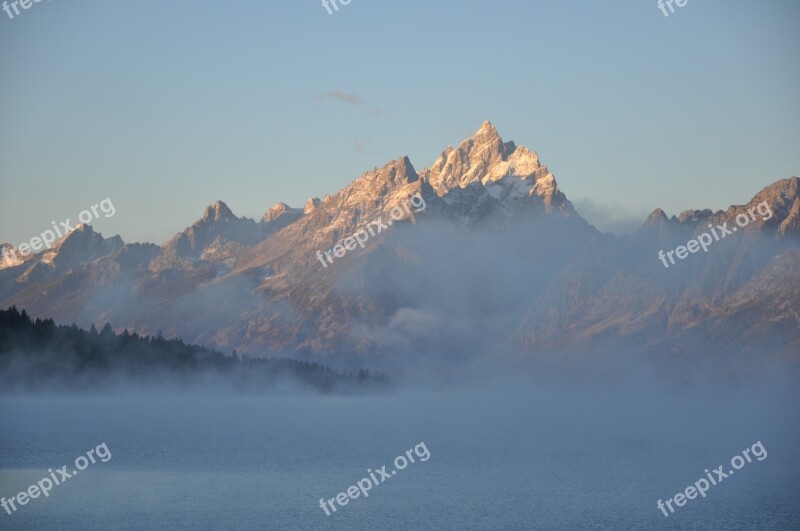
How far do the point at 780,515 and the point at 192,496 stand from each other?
102m

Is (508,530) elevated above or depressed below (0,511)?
below

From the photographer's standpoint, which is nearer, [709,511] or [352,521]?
[352,521]

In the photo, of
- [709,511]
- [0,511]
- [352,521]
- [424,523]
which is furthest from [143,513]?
[709,511]

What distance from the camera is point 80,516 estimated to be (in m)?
174

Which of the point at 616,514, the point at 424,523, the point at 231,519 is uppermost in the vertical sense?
the point at 231,519

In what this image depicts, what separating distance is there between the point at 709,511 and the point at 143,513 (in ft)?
318

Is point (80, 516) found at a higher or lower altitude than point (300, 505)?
higher

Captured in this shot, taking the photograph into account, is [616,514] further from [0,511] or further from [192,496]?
[0,511]

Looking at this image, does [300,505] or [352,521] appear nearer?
[352,521]

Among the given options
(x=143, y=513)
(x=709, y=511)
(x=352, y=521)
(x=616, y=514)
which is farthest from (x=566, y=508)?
(x=143, y=513)

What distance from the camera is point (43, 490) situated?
7653 inches

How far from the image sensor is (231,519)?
177125 mm

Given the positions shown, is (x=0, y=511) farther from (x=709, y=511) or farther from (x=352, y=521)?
(x=709, y=511)

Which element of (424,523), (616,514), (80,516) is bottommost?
(616,514)
